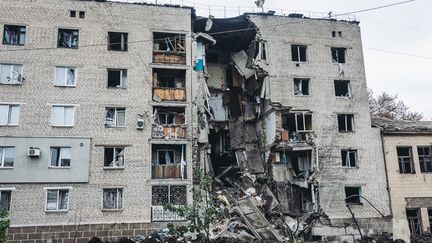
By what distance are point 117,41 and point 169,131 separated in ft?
23.9

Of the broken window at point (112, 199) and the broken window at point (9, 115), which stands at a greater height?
the broken window at point (9, 115)

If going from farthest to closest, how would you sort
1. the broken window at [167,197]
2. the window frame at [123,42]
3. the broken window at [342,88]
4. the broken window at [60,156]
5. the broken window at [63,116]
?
the broken window at [342,88]
the window frame at [123,42]
the broken window at [63,116]
the broken window at [167,197]
the broken window at [60,156]

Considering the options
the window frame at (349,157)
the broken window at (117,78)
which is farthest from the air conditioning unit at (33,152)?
the window frame at (349,157)

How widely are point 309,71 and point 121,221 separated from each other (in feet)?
55.0

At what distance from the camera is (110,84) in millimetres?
26547

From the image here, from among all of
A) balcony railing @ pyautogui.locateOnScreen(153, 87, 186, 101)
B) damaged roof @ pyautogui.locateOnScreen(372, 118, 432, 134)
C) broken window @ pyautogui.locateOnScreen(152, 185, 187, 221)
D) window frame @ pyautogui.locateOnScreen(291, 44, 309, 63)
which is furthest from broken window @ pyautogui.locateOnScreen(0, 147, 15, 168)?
damaged roof @ pyautogui.locateOnScreen(372, 118, 432, 134)

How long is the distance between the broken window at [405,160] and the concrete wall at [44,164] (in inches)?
830

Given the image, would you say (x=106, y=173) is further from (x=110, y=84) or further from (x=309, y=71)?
(x=309, y=71)

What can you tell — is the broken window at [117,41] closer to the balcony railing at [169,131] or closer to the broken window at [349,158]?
the balcony railing at [169,131]

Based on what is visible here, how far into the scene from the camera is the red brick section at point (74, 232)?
72.2 ft

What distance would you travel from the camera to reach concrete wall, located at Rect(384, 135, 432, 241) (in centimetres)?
2610

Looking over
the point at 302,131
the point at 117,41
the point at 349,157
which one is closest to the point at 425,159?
the point at 349,157

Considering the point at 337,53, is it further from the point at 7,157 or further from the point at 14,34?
the point at 7,157

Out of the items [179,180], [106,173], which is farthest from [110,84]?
[179,180]
